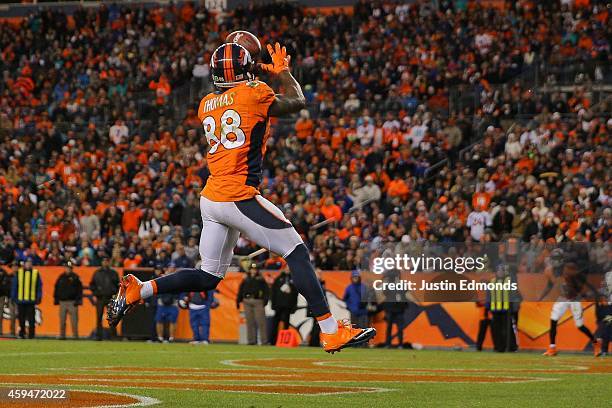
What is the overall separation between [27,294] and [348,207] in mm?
6226

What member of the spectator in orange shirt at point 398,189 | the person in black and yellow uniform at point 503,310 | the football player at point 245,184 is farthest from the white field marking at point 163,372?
the spectator in orange shirt at point 398,189

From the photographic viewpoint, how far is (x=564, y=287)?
19.6m

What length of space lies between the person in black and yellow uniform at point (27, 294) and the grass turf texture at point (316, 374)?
354 centimetres

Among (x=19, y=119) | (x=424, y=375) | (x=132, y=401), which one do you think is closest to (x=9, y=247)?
(x=19, y=119)

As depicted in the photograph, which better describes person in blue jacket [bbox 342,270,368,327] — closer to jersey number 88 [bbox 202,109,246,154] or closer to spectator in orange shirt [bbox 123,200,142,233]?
spectator in orange shirt [bbox 123,200,142,233]

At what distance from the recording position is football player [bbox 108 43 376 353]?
7.89m

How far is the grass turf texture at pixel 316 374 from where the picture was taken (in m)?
9.23

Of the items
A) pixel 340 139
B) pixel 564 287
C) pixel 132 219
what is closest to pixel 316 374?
pixel 564 287

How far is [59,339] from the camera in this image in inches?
894

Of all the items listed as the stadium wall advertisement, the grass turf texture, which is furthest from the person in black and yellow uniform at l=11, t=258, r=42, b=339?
the grass turf texture

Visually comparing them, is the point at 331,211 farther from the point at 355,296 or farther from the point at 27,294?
the point at 27,294

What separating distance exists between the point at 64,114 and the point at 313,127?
25.2ft

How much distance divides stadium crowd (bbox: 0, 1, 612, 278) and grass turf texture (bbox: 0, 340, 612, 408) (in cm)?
359

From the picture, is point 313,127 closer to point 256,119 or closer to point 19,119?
point 19,119
